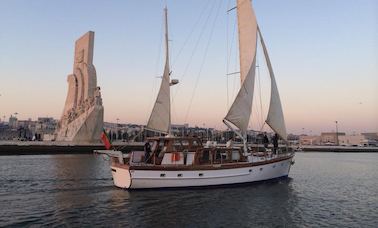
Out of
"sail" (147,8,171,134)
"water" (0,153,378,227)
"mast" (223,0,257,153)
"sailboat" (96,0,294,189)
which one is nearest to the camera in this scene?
"water" (0,153,378,227)

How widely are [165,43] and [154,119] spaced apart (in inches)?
234

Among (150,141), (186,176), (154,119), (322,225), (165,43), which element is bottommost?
(322,225)

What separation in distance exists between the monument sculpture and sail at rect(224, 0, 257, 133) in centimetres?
7015

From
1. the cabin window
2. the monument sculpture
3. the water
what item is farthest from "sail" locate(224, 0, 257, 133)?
the monument sculpture

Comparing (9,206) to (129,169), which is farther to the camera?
(129,169)

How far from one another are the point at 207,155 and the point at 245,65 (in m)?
7.53

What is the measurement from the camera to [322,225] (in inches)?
552

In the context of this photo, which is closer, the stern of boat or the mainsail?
the stern of boat

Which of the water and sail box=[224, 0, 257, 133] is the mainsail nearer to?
sail box=[224, 0, 257, 133]

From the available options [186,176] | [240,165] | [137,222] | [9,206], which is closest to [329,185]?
[240,165]

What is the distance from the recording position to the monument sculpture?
90562 millimetres

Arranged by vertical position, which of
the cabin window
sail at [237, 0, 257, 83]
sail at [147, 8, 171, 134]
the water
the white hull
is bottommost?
the water

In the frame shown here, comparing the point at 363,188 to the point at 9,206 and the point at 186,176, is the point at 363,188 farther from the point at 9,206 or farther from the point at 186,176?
the point at 9,206

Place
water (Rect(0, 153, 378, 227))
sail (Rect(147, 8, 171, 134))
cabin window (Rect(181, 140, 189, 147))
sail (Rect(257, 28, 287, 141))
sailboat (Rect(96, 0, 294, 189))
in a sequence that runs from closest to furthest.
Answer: water (Rect(0, 153, 378, 227))
sailboat (Rect(96, 0, 294, 189))
cabin window (Rect(181, 140, 189, 147))
sail (Rect(147, 8, 171, 134))
sail (Rect(257, 28, 287, 141))
